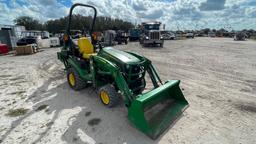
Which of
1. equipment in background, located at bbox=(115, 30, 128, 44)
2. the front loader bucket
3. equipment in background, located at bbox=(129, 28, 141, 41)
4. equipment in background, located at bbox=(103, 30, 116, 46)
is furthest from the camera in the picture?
equipment in background, located at bbox=(129, 28, 141, 41)

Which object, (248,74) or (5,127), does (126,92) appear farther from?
(248,74)

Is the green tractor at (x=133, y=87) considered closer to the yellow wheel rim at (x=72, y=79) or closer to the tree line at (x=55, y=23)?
the yellow wheel rim at (x=72, y=79)

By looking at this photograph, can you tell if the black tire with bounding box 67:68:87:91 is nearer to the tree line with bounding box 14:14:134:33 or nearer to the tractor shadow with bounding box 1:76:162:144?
the tractor shadow with bounding box 1:76:162:144

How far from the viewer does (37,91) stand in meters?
5.03

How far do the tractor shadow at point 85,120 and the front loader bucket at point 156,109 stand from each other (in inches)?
9.3

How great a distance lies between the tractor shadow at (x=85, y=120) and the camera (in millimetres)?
2812

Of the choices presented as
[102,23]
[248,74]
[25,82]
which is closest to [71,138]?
[25,82]

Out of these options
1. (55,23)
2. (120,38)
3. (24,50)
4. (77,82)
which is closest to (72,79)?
(77,82)

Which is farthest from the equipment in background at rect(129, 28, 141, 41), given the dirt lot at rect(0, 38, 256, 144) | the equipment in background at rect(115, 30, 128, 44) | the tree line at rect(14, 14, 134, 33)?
the dirt lot at rect(0, 38, 256, 144)

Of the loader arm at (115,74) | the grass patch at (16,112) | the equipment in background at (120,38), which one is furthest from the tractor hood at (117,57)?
the equipment in background at (120,38)

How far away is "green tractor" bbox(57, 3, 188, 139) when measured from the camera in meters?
2.83

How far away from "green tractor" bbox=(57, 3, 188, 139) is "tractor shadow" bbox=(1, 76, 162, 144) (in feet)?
0.71

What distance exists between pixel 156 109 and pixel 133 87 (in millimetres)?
744

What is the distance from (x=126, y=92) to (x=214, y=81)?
4.01 m
